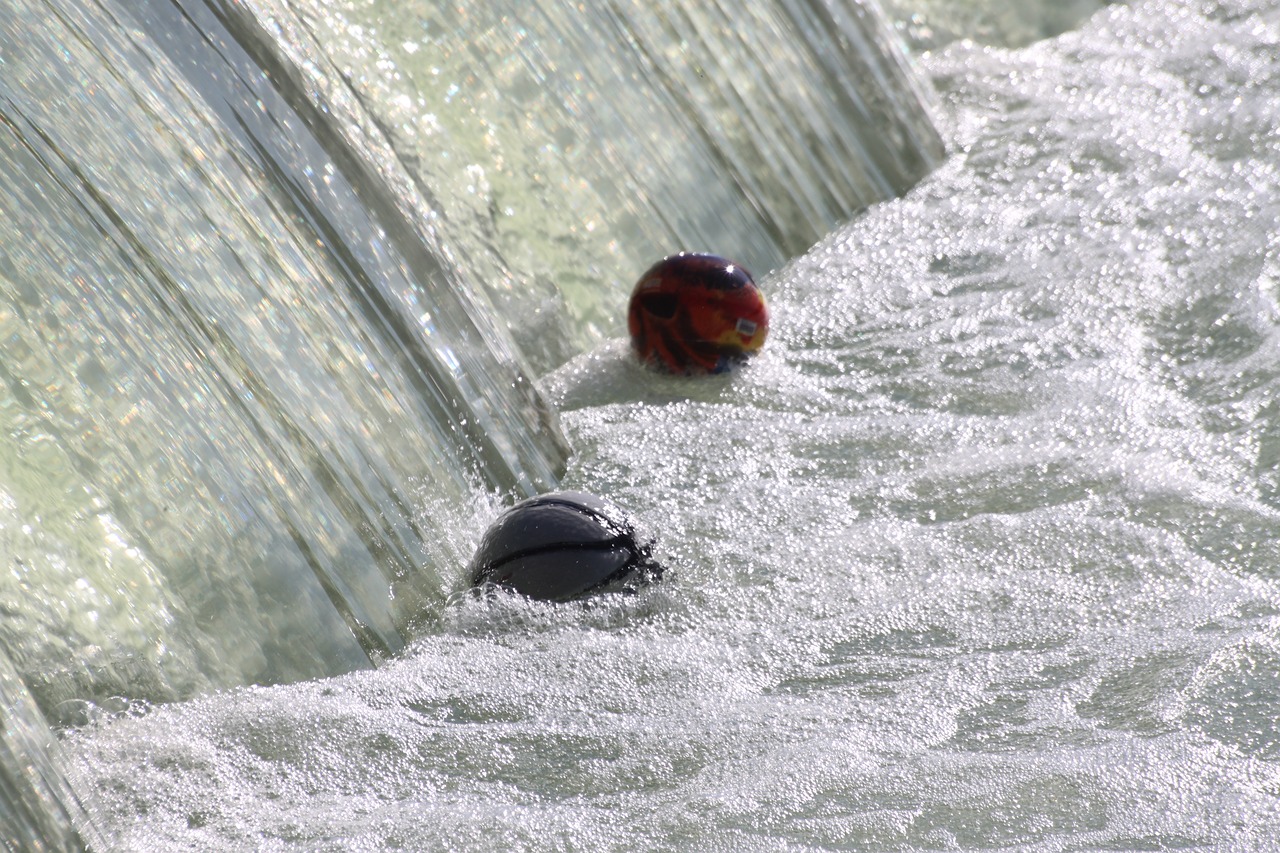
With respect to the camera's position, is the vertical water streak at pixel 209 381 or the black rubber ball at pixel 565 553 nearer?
the vertical water streak at pixel 209 381

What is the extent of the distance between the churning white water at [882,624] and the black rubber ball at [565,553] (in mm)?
53

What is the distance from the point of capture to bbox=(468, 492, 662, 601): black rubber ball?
9.47ft

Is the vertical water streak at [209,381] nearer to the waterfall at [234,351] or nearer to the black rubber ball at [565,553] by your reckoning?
the waterfall at [234,351]

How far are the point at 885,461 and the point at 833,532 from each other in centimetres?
37

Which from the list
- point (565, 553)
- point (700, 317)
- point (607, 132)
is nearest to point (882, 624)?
point (565, 553)

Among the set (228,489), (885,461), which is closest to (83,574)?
(228,489)

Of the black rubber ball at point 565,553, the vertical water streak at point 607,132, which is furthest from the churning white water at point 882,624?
the vertical water streak at point 607,132

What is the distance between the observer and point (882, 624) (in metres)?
2.79

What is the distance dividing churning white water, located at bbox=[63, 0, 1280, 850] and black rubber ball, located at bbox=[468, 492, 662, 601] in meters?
0.05

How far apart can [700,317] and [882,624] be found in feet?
4.48

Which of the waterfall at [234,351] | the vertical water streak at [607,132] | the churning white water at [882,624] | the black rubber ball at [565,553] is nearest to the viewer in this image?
the churning white water at [882,624]

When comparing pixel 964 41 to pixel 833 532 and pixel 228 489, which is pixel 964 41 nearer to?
pixel 833 532

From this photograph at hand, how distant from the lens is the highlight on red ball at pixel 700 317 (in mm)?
3926

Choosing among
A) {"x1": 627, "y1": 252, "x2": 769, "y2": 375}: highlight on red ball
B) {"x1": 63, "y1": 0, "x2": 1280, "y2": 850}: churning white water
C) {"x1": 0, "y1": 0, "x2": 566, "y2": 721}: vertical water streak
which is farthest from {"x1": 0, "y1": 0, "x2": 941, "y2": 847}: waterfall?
{"x1": 627, "y1": 252, "x2": 769, "y2": 375}: highlight on red ball
